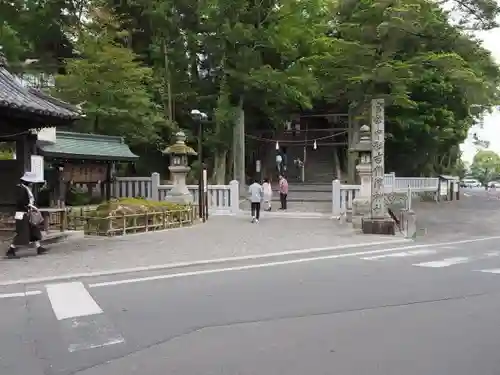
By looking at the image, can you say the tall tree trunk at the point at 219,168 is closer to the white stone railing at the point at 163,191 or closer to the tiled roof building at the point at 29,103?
the white stone railing at the point at 163,191

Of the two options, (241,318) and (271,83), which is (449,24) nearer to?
(271,83)

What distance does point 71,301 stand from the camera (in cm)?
827

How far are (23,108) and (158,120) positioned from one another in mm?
15813

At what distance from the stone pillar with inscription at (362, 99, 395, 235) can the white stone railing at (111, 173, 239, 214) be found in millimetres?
8820

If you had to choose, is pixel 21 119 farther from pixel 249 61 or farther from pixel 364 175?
pixel 249 61

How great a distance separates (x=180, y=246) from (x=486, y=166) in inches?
4551

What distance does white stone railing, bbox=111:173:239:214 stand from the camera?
88.1 ft

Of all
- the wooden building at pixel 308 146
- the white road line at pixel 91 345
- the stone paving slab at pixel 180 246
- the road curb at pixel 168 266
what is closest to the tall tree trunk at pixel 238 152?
the wooden building at pixel 308 146

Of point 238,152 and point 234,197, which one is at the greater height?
point 238,152

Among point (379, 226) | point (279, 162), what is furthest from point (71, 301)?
point (279, 162)

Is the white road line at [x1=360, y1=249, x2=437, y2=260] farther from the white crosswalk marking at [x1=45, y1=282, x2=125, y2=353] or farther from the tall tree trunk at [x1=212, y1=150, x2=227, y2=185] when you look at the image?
the tall tree trunk at [x1=212, y1=150, x2=227, y2=185]

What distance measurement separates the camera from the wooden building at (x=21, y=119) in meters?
13.4

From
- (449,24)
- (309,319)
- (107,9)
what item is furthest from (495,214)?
(309,319)

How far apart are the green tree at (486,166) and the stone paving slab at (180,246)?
10446 cm
